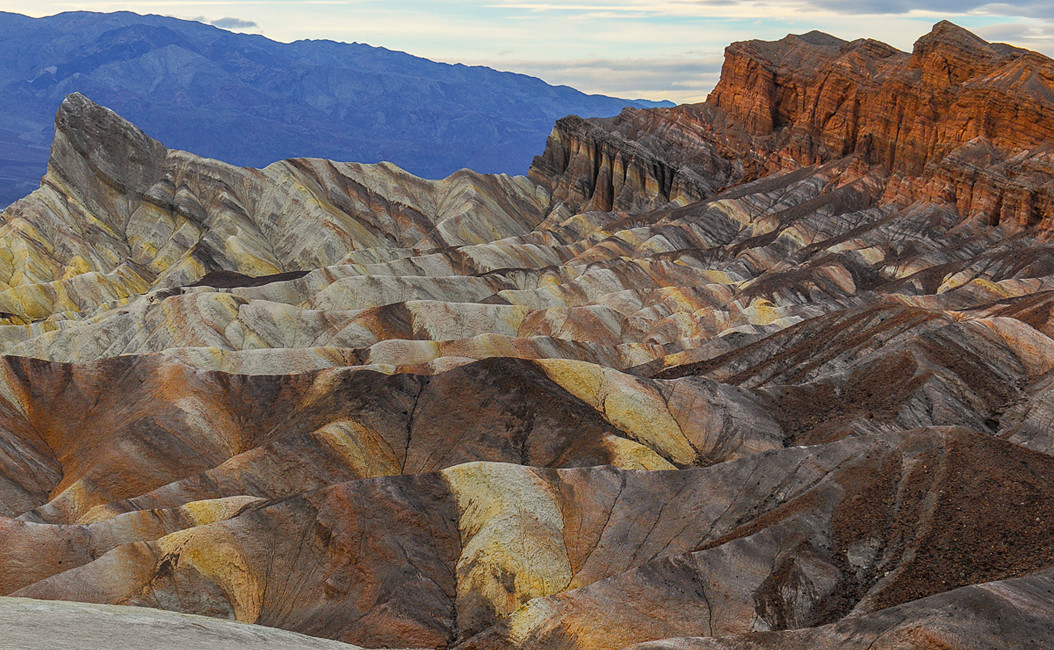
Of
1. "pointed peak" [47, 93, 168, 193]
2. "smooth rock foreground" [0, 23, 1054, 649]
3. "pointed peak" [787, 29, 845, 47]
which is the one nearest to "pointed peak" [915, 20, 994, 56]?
"smooth rock foreground" [0, 23, 1054, 649]

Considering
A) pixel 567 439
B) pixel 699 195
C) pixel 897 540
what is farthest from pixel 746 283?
pixel 897 540

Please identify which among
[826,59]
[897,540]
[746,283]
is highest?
[826,59]

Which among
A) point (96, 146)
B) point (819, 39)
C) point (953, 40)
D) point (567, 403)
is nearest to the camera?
point (567, 403)

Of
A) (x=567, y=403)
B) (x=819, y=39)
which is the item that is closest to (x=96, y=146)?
(x=567, y=403)

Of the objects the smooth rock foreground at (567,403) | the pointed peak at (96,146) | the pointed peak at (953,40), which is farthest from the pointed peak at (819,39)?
the pointed peak at (96,146)

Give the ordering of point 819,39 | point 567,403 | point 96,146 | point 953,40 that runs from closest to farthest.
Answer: point 567,403 → point 953,40 → point 96,146 → point 819,39

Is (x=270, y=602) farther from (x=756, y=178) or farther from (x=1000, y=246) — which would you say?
(x=756, y=178)

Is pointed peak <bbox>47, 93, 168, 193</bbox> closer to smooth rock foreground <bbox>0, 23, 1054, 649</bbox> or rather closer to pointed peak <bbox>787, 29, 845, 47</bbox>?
smooth rock foreground <bbox>0, 23, 1054, 649</bbox>

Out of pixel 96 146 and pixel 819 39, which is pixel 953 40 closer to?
pixel 819 39
